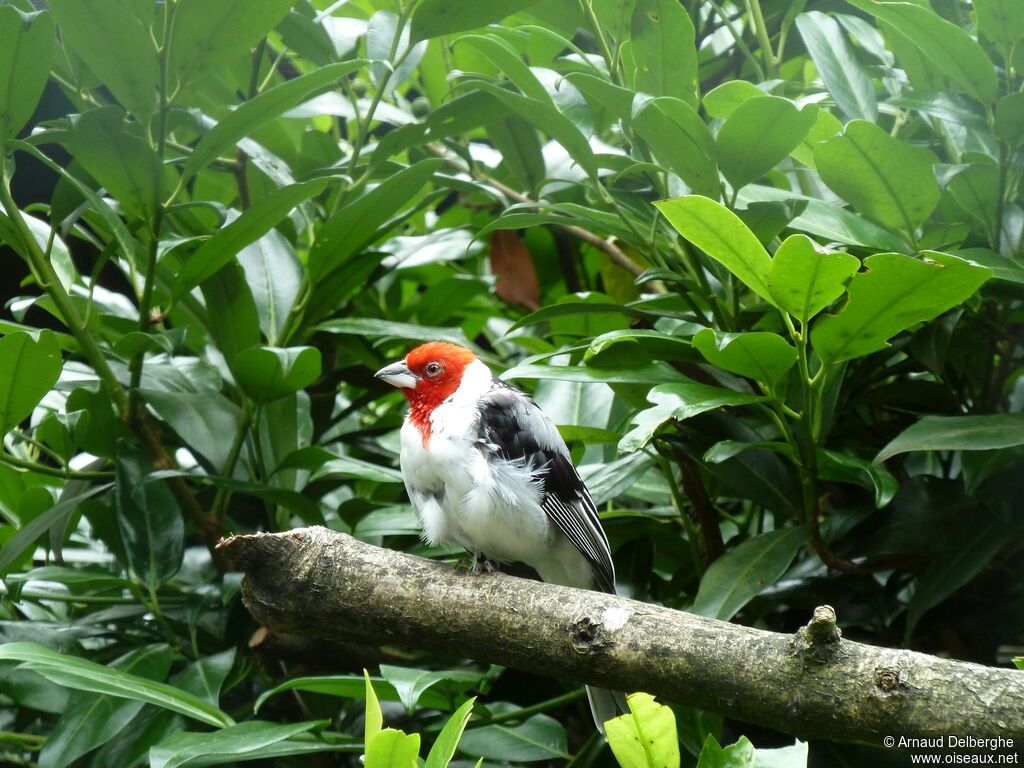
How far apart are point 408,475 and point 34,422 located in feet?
3.92

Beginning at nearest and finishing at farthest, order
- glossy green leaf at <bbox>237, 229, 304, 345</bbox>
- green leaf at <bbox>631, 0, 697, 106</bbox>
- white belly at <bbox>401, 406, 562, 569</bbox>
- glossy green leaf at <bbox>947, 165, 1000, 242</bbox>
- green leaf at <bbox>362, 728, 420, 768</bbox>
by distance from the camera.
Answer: green leaf at <bbox>362, 728, 420, 768</bbox> < glossy green leaf at <bbox>947, 165, 1000, 242</bbox> < green leaf at <bbox>631, 0, 697, 106</bbox> < white belly at <bbox>401, 406, 562, 569</bbox> < glossy green leaf at <bbox>237, 229, 304, 345</bbox>

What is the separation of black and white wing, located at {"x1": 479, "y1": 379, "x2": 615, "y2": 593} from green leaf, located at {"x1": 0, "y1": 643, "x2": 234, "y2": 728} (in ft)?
2.68

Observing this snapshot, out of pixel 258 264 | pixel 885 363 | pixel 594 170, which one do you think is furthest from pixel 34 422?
pixel 885 363

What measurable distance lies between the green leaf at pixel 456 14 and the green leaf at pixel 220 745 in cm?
148

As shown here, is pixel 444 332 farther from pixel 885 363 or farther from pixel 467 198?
pixel 885 363

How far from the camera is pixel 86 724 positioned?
6.15ft

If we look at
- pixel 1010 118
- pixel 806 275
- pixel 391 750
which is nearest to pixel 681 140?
pixel 806 275

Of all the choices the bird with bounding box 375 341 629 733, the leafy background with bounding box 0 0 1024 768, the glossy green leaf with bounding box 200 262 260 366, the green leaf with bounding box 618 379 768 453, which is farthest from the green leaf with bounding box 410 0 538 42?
the green leaf with bounding box 618 379 768 453

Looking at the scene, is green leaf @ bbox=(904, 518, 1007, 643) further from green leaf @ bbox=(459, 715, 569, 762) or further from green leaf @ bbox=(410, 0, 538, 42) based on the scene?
green leaf @ bbox=(410, 0, 538, 42)

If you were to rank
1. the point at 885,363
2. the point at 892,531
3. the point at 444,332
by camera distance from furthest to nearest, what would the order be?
the point at 444,332 < the point at 885,363 < the point at 892,531

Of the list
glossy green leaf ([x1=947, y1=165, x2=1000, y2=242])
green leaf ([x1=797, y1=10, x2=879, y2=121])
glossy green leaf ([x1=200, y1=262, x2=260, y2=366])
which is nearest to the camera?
glossy green leaf ([x1=947, y1=165, x2=1000, y2=242])

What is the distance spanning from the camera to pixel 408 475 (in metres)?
2.23

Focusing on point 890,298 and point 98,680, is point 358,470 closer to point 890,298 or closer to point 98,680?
point 98,680

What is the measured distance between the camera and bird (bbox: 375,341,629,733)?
7.04 ft
